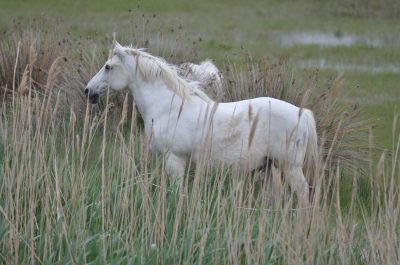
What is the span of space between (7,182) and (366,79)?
34.4ft

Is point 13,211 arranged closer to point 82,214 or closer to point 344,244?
point 82,214

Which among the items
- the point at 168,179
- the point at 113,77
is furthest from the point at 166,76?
the point at 168,179

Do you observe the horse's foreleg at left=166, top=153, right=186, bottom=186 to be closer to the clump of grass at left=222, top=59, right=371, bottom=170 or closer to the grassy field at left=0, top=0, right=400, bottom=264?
the grassy field at left=0, top=0, right=400, bottom=264

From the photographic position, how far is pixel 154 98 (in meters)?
8.65

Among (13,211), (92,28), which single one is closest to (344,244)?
(13,211)

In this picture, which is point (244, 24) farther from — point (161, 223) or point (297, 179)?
point (161, 223)

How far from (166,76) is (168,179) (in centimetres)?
118

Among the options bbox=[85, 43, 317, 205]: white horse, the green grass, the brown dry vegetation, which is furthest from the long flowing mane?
the green grass

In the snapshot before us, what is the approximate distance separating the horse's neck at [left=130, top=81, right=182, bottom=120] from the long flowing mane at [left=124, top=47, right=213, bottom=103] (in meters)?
0.05

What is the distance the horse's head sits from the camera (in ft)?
28.8

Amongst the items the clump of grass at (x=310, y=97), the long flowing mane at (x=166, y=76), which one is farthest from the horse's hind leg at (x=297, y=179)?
the clump of grass at (x=310, y=97)

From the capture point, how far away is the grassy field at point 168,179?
6.09 meters

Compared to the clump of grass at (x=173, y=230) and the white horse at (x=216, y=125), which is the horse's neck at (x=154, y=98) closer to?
the white horse at (x=216, y=125)

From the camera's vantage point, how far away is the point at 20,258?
636cm
